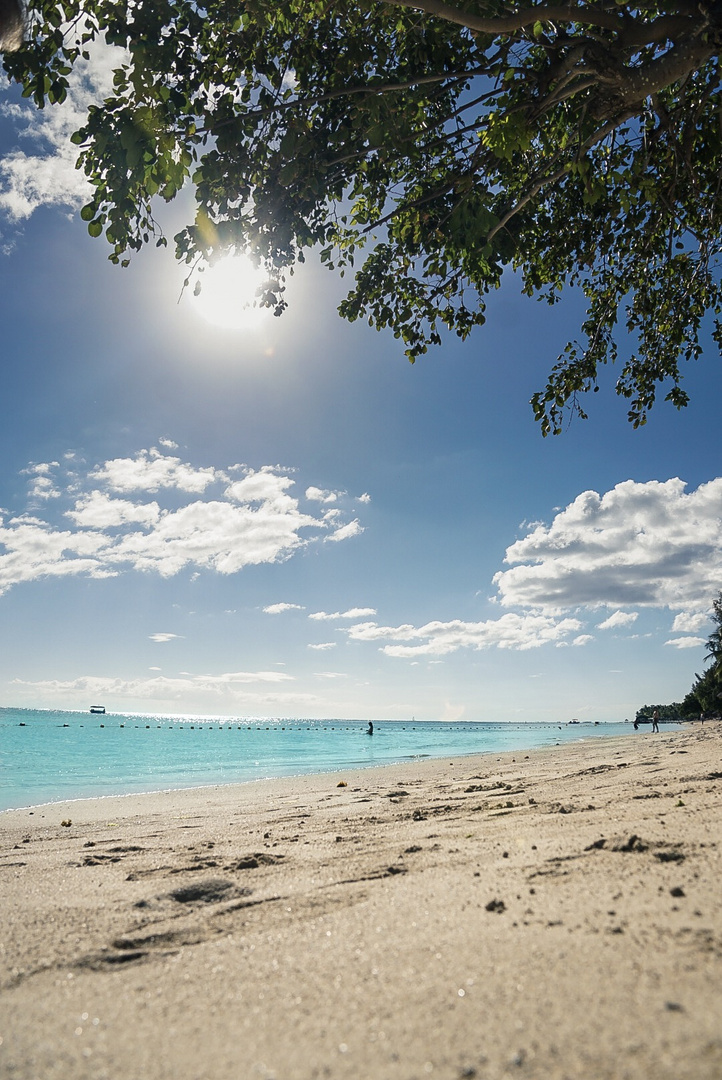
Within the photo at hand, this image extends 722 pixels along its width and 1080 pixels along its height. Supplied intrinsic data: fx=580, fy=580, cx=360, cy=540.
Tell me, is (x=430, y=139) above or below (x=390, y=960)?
above

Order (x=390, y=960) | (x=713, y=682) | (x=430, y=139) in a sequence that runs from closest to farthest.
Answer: (x=390, y=960) < (x=430, y=139) < (x=713, y=682)

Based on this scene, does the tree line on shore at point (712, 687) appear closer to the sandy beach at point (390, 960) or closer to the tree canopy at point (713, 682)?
the tree canopy at point (713, 682)

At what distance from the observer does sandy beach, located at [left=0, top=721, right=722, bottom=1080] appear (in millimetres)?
1897

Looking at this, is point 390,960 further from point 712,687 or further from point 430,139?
point 712,687

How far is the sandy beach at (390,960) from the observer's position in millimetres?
1897

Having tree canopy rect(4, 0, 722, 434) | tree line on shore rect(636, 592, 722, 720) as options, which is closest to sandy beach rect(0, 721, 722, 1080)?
tree canopy rect(4, 0, 722, 434)

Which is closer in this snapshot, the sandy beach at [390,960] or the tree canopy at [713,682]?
the sandy beach at [390,960]

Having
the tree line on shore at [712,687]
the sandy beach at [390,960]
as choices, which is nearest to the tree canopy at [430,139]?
the sandy beach at [390,960]

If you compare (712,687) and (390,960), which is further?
(712,687)

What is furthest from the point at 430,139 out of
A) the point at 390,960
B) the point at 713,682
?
the point at 713,682

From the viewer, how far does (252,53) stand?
6.30 meters

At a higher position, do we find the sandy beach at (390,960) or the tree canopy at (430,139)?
Answer: the tree canopy at (430,139)

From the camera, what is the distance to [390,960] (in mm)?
2525

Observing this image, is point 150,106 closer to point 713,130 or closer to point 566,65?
point 566,65
